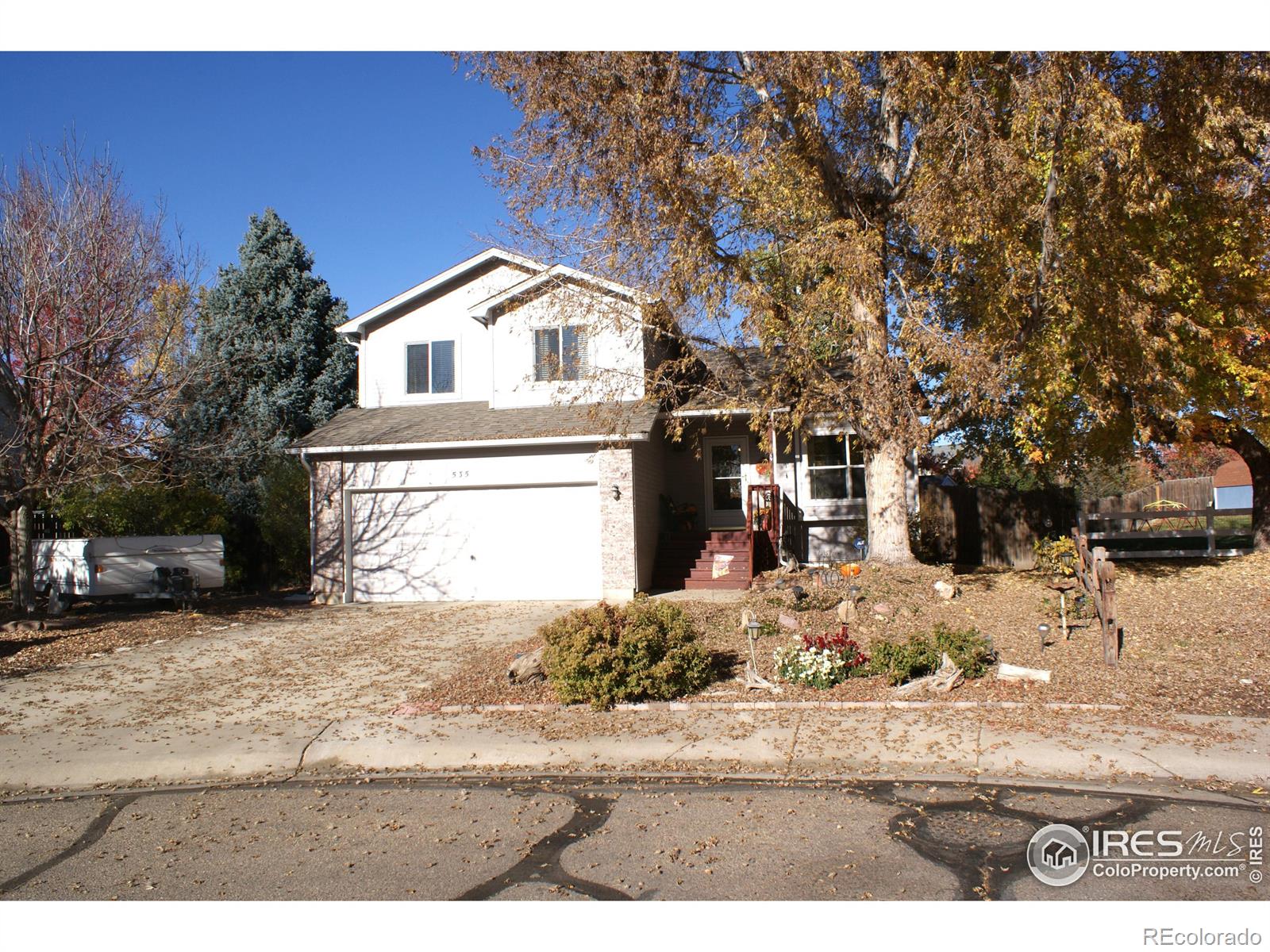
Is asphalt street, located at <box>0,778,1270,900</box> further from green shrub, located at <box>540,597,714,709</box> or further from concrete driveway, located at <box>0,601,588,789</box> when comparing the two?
green shrub, located at <box>540,597,714,709</box>

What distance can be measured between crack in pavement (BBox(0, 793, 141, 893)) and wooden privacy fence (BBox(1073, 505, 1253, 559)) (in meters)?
14.1

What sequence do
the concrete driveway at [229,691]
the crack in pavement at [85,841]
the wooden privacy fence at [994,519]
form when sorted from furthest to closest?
the wooden privacy fence at [994,519]
the concrete driveway at [229,691]
the crack in pavement at [85,841]

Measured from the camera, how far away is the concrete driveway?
7.30 metres

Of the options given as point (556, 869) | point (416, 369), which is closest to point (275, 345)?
point (416, 369)

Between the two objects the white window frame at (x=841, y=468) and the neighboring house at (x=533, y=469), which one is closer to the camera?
the neighboring house at (x=533, y=469)

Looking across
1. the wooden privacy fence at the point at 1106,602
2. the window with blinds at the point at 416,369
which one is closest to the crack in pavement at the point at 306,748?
the wooden privacy fence at the point at 1106,602

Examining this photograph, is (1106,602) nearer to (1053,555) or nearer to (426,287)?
(1053,555)

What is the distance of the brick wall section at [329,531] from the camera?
644 inches

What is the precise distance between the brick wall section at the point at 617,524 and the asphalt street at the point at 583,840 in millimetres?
8584

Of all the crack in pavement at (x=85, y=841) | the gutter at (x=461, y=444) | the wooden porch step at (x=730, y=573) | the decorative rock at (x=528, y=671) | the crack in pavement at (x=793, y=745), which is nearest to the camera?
the crack in pavement at (x=85, y=841)

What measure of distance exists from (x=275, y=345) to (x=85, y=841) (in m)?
21.5

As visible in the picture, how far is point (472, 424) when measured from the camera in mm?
16266

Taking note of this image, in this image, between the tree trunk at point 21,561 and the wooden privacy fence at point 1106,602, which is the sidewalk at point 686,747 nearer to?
the wooden privacy fence at point 1106,602

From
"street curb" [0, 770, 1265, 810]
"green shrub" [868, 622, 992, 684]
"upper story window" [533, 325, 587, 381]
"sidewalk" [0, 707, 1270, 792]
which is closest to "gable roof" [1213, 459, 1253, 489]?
"upper story window" [533, 325, 587, 381]
